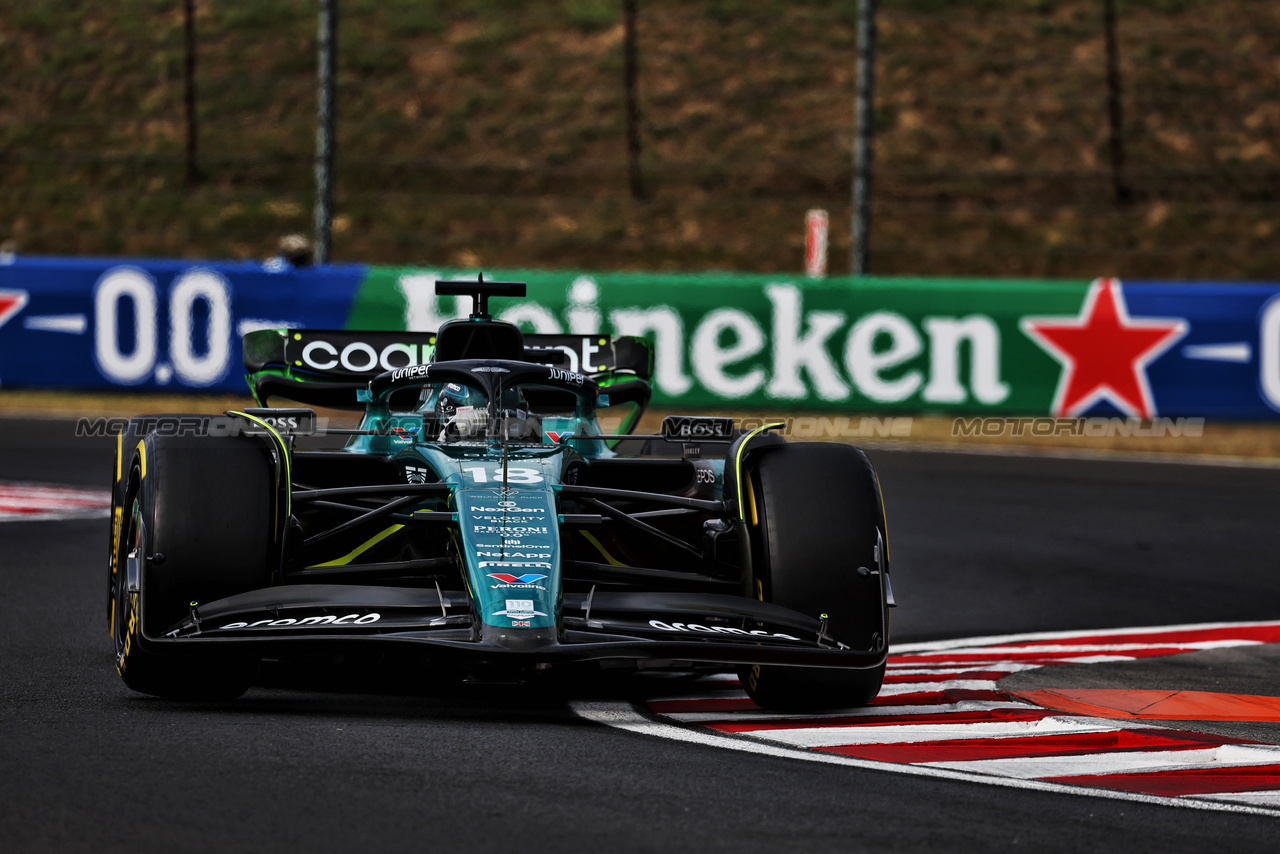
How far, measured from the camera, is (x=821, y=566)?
6.14m

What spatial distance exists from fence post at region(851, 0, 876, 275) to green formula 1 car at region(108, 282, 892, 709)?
9.08m

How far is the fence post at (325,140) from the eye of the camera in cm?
1609

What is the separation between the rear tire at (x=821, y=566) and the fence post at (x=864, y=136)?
10.0m

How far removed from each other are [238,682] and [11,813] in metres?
1.71

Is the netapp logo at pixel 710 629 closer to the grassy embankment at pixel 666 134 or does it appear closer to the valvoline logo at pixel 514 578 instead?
the valvoline logo at pixel 514 578

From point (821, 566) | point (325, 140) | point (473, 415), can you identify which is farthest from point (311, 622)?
point (325, 140)

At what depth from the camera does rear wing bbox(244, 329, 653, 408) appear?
820 cm

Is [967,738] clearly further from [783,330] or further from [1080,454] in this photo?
[1080,454]

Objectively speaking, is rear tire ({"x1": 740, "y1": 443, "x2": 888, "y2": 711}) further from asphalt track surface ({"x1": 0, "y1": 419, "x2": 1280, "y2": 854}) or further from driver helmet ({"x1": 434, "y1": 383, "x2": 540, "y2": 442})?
driver helmet ({"x1": 434, "y1": 383, "x2": 540, "y2": 442})

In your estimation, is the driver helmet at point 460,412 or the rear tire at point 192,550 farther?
the driver helmet at point 460,412

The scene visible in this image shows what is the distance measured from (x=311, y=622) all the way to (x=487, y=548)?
0.58m

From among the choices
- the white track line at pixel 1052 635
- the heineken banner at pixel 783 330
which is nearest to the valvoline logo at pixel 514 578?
the white track line at pixel 1052 635

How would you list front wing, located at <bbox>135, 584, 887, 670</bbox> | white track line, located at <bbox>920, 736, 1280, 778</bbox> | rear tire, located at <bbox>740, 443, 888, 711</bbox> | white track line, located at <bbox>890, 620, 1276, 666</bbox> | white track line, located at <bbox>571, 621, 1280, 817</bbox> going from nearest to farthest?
white track line, located at <bbox>571, 621, 1280, 817</bbox> < white track line, located at <bbox>920, 736, 1280, 778</bbox> < front wing, located at <bbox>135, 584, 887, 670</bbox> < rear tire, located at <bbox>740, 443, 888, 711</bbox> < white track line, located at <bbox>890, 620, 1276, 666</bbox>

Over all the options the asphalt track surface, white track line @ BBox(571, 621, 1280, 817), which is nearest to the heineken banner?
the asphalt track surface
